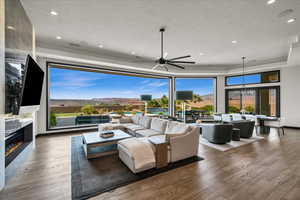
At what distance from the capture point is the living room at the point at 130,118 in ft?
7.19

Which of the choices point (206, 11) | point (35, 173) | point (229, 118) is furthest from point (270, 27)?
point (35, 173)

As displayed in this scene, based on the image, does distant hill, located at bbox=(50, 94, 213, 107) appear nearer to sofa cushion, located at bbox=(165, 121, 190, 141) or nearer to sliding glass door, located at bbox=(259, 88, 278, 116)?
sliding glass door, located at bbox=(259, 88, 278, 116)

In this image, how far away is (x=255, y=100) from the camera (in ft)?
24.9

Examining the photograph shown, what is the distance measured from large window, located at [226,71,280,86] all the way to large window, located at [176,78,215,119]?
1097mm

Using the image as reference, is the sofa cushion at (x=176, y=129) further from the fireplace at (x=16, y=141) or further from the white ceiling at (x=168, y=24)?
the fireplace at (x=16, y=141)

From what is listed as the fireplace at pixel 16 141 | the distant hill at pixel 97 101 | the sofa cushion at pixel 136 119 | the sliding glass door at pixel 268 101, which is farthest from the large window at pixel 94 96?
the sliding glass door at pixel 268 101

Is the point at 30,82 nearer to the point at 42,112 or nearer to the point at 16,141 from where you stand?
the point at 16,141

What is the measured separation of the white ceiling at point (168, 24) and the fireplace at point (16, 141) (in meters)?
2.65

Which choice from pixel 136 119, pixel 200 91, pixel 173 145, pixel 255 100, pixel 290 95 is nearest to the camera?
pixel 173 145

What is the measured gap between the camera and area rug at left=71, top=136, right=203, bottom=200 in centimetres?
209

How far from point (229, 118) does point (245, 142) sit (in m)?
2.07

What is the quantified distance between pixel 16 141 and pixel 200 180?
4.27 meters

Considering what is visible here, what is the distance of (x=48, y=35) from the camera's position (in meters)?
4.00

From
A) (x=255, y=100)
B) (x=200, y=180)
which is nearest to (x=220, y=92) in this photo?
(x=255, y=100)
